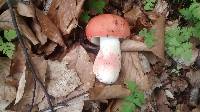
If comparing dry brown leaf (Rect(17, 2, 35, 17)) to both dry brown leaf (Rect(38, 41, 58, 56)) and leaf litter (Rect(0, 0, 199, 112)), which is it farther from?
dry brown leaf (Rect(38, 41, 58, 56))

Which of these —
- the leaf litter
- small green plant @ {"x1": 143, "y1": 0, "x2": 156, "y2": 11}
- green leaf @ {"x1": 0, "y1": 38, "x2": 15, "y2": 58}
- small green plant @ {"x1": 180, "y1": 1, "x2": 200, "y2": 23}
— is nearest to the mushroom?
the leaf litter

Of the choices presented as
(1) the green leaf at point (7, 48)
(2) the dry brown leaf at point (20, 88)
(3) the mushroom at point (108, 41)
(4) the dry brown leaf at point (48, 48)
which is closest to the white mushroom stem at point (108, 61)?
(3) the mushroom at point (108, 41)

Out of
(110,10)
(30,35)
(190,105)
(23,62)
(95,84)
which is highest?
(110,10)

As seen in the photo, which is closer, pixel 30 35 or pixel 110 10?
pixel 30 35

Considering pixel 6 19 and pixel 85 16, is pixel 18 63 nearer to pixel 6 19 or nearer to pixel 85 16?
pixel 6 19

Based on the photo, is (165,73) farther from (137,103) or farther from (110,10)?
A: (110,10)

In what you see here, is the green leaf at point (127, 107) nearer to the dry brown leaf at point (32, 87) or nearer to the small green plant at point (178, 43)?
the small green plant at point (178, 43)

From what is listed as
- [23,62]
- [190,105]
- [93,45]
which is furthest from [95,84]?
[190,105]
